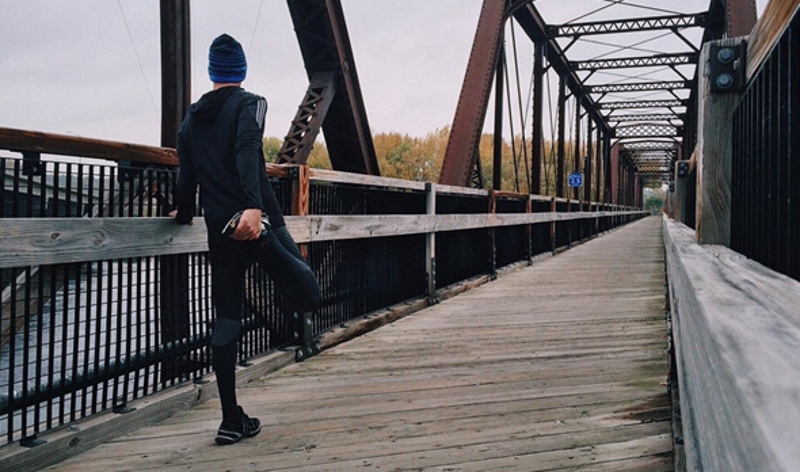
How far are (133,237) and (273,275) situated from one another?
20.9 inches

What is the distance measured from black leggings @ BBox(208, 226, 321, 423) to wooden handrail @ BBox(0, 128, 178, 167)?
0.50 meters

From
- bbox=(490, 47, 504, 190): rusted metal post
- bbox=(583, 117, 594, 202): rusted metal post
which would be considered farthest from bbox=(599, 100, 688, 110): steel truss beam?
bbox=(490, 47, 504, 190): rusted metal post

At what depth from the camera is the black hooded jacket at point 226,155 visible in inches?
92.7

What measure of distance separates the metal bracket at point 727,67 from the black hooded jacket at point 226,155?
1.49 metres

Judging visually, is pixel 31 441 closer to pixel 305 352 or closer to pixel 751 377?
pixel 305 352

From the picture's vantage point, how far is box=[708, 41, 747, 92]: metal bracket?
2.05 m

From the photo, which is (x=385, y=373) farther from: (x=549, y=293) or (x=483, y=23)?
(x=483, y=23)

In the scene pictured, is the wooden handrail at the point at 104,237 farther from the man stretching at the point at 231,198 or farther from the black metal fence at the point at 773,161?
the black metal fence at the point at 773,161

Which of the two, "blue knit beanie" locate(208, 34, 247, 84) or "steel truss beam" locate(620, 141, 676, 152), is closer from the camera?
"blue knit beanie" locate(208, 34, 247, 84)

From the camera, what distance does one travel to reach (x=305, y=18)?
5613 mm

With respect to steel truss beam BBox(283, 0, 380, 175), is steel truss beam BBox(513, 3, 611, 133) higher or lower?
higher

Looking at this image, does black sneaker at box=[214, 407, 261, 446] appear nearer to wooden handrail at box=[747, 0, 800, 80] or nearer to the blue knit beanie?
the blue knit beanie

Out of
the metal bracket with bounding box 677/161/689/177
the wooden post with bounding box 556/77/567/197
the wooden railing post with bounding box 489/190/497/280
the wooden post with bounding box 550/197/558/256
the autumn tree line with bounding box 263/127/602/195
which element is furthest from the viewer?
the autumn tree line with bounding box 263/127/602/195

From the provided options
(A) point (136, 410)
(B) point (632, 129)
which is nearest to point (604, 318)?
(A) point (136, 410)
